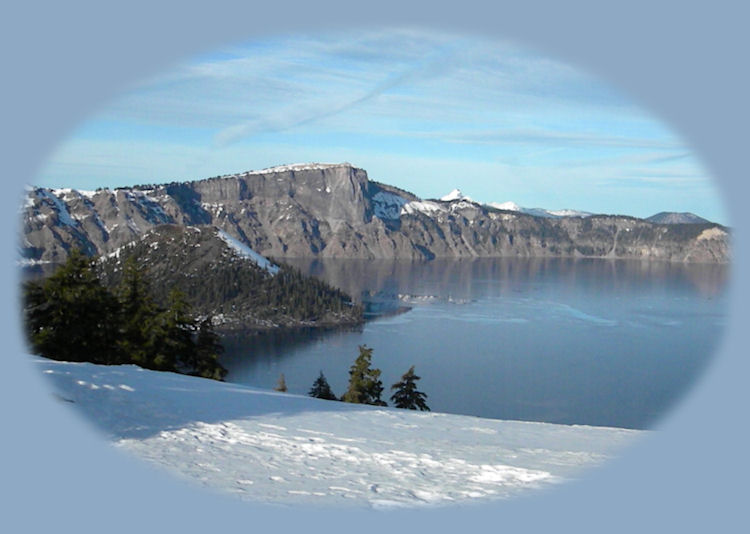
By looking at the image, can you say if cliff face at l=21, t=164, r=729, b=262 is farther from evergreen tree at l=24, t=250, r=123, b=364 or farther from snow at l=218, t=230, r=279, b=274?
evergreen tree at l=24, t=250, r=123, b=364

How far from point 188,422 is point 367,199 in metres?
195

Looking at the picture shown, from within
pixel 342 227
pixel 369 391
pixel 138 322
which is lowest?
pixel 369 391

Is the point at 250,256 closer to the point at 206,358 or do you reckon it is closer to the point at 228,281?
the point at 228,281

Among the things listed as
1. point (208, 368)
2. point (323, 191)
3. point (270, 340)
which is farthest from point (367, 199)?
point (208, 368)

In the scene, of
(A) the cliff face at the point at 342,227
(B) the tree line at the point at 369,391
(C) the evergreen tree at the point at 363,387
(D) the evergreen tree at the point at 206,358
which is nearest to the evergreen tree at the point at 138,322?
(D) the evergreen tree at the point at 206,358

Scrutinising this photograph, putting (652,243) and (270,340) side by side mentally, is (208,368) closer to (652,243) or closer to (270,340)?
(270,340)

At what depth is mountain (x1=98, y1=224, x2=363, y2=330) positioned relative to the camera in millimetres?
62000

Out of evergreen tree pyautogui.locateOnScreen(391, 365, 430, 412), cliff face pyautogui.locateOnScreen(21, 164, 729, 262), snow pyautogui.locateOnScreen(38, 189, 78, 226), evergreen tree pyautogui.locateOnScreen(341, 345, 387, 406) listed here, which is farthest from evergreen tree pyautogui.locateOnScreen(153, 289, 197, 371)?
cliff face pyautogui.locateOnScreen(21, 164, 729, 262)

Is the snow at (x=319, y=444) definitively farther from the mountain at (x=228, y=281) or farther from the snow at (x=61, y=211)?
the snow at (x=61, y=211)

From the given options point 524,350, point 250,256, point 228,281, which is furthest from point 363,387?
point 250,256

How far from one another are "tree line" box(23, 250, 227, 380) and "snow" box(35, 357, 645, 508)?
395 cm

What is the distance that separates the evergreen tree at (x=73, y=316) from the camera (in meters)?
10.4

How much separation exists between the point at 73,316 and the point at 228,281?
5995 cm

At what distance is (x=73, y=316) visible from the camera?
10.8 meters
